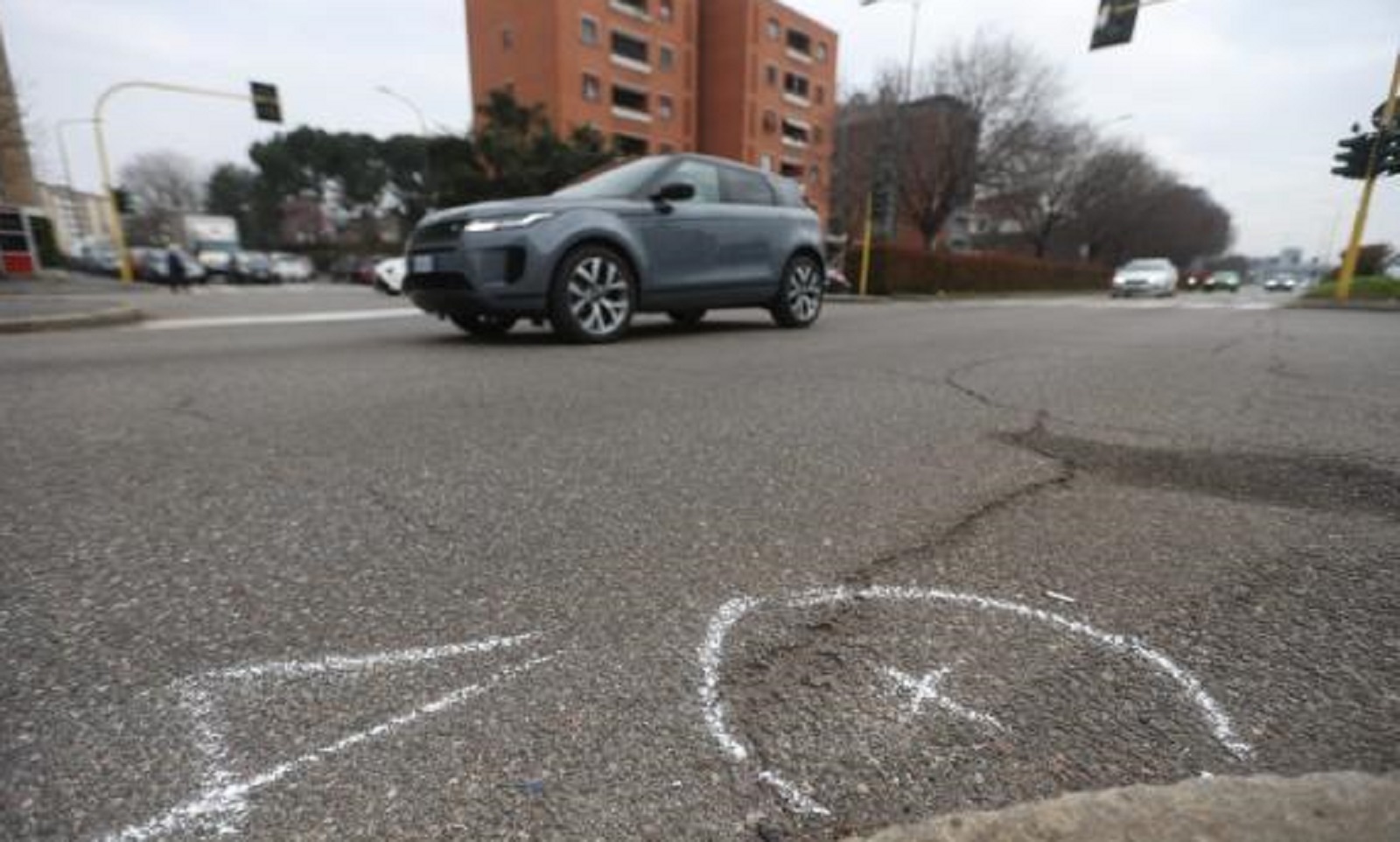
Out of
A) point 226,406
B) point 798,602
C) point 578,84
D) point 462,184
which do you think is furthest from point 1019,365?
point 578,84

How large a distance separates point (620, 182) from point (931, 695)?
5.55 metres

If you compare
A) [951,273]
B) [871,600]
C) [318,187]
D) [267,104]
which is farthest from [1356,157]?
[318,187]

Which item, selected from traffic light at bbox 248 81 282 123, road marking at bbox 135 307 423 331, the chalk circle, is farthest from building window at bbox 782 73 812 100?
the chalk circle

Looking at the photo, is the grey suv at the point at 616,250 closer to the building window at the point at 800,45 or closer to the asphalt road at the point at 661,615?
the asphalt road at the point at 661,615

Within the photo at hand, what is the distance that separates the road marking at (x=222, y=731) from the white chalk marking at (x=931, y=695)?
655 millimetres

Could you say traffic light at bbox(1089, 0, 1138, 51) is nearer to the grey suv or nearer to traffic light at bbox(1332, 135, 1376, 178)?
traffic light at bbox(1332, 135, 1376, 178)

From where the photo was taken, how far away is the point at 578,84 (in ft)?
141

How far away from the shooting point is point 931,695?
1.27 m

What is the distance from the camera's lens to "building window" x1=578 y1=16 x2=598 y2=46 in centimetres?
4266

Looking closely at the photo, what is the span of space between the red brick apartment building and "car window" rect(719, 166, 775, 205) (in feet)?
119

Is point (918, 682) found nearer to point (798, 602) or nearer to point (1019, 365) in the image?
point (798, 602)

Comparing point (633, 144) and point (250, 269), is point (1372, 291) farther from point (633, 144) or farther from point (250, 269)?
point (250, 269)

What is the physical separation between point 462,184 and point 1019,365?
30.2 meters

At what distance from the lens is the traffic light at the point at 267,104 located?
2231 centimetres
